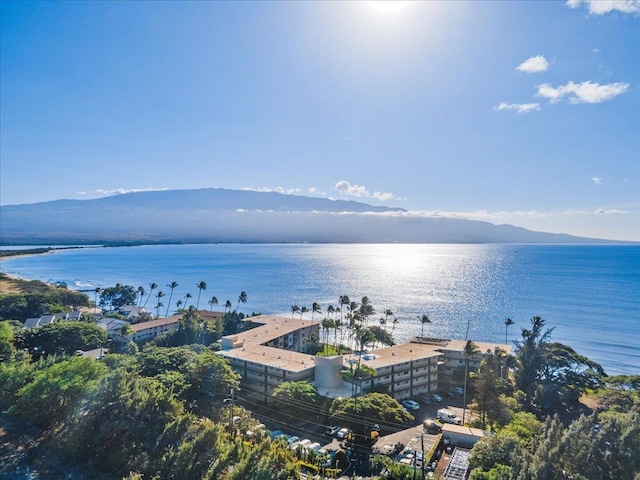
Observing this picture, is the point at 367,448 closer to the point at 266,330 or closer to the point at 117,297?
the point at 266,330

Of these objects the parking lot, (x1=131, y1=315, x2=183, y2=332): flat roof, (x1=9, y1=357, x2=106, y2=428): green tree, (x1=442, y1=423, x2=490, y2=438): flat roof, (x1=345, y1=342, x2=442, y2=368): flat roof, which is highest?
(x1=9, y1=357, x2=106, y2=428): green tree

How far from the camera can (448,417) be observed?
1323 inches

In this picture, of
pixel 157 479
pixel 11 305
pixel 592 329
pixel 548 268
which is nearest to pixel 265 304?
pixel 11 305

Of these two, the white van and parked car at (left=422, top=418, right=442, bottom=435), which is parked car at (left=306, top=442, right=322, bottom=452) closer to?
parked car at (left=422, top=418, right=442, bottom=435)

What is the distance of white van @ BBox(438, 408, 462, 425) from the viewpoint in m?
33.1

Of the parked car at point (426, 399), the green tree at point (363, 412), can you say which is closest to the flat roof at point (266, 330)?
the green tree at point (363, 412)

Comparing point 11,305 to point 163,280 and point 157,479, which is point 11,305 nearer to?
point 157,479

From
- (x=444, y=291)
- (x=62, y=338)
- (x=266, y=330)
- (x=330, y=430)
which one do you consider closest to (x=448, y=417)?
(x=330, y=430)

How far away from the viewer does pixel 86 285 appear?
392 ft

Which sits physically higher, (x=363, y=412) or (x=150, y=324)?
(x=363, y=412)

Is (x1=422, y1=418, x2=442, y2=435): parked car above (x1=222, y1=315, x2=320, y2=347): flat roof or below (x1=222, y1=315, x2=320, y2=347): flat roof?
below

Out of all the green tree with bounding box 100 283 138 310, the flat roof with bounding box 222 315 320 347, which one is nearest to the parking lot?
the flat roof with bounding box 222 315 320 347

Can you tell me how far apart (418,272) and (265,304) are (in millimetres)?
86269

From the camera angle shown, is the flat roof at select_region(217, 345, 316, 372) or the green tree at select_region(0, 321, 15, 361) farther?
the flat roof at select_region(217, 345, 316, 372)
